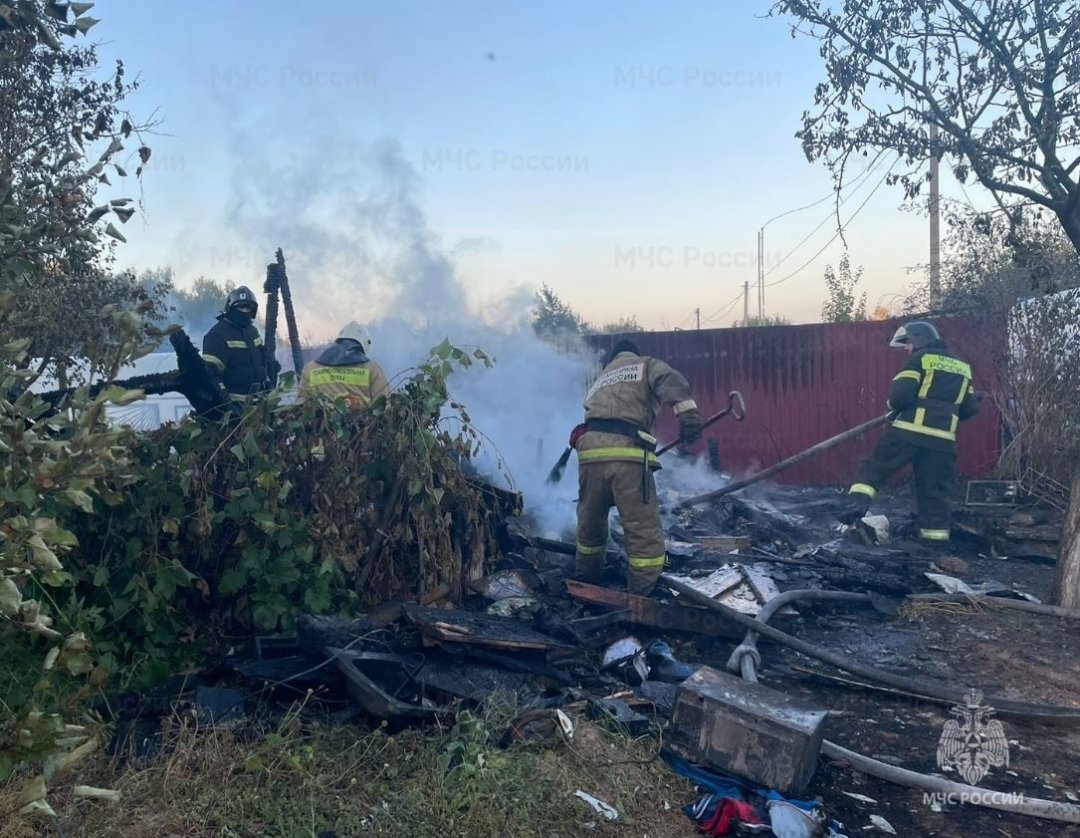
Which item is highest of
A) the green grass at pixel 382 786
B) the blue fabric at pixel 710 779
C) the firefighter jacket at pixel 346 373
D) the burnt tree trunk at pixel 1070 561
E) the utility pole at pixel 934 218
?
the utility pole at pixel 934 218

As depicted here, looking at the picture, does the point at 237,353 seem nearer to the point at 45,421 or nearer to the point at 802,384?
the point at 45,421

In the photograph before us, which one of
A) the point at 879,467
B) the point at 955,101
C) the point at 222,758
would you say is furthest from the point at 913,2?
the point at 222,758

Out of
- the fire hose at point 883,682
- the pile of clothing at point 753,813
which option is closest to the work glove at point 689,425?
the fire hose at point 883,682

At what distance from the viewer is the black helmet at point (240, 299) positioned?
6.88 meters

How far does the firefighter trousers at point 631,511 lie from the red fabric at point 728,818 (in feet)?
7.90

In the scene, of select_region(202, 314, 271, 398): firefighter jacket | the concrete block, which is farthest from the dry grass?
select_region(202, 314, 271, 398): firefighter jacket

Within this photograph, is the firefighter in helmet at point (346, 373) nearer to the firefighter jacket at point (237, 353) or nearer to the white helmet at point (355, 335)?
the white helmet at point (355, 335)

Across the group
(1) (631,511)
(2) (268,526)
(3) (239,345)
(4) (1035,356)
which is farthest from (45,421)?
(4) (1035,356)

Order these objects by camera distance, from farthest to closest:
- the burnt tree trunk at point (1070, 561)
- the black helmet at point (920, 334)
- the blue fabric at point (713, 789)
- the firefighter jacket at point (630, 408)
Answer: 1. the black helmet at point (920, 334)
2. the firefighter jacket at point (630, 408)
3. the burnt tree trunk at point (1070, 561)
4. the blue fabric at point (713, 789)

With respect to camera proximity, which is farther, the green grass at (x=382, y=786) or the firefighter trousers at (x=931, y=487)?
the firefighter trousers at (x=931, y=487)

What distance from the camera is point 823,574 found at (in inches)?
233

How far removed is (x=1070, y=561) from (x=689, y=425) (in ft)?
8.04

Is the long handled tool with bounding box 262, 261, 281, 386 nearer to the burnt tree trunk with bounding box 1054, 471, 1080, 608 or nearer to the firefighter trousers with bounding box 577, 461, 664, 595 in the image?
the firefighter trousers with bounding box 577, 461, 664, 595

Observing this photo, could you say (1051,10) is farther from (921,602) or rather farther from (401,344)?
(401,344)
